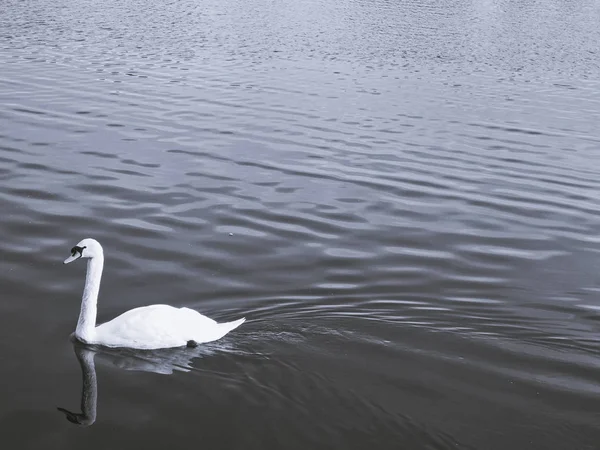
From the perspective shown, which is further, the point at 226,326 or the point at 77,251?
the point at 77,251

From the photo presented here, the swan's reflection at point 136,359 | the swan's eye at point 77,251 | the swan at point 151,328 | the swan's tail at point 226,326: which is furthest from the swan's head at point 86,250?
the swan's tail at point 226,326

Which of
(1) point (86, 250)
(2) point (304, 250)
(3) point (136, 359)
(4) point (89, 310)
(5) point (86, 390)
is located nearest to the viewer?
(5) point (86, 390)

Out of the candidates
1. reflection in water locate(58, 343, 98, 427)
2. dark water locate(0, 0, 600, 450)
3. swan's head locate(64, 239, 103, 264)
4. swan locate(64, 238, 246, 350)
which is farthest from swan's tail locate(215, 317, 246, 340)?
swan's head locate(64, 239, 103, 264)

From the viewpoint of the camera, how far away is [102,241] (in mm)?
12422

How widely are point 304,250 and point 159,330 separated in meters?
4.06

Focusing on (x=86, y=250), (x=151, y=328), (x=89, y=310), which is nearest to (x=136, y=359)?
(x=151, y=328)

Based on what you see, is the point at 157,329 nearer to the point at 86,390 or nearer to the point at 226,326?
the point at 226,326

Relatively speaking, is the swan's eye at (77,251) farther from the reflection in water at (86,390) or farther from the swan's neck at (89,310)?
the reflection in water at (86,390)

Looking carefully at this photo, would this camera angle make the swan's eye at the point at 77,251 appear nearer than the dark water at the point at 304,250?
No

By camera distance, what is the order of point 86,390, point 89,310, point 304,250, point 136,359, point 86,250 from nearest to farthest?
point 86,390, point 136,359, point 89,310, point 86,250, point 304,250

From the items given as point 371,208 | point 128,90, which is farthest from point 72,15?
point 371,208

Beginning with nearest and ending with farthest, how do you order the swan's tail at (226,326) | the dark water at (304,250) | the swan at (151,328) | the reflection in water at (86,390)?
1. the reflection in water at (86,390)
2. the dark water at (304,250)
3. the swan at (151,328)
4. the swan's tail at (226,326)

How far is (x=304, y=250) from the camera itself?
1266 cm

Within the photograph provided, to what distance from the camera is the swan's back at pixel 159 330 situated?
8953 mm
